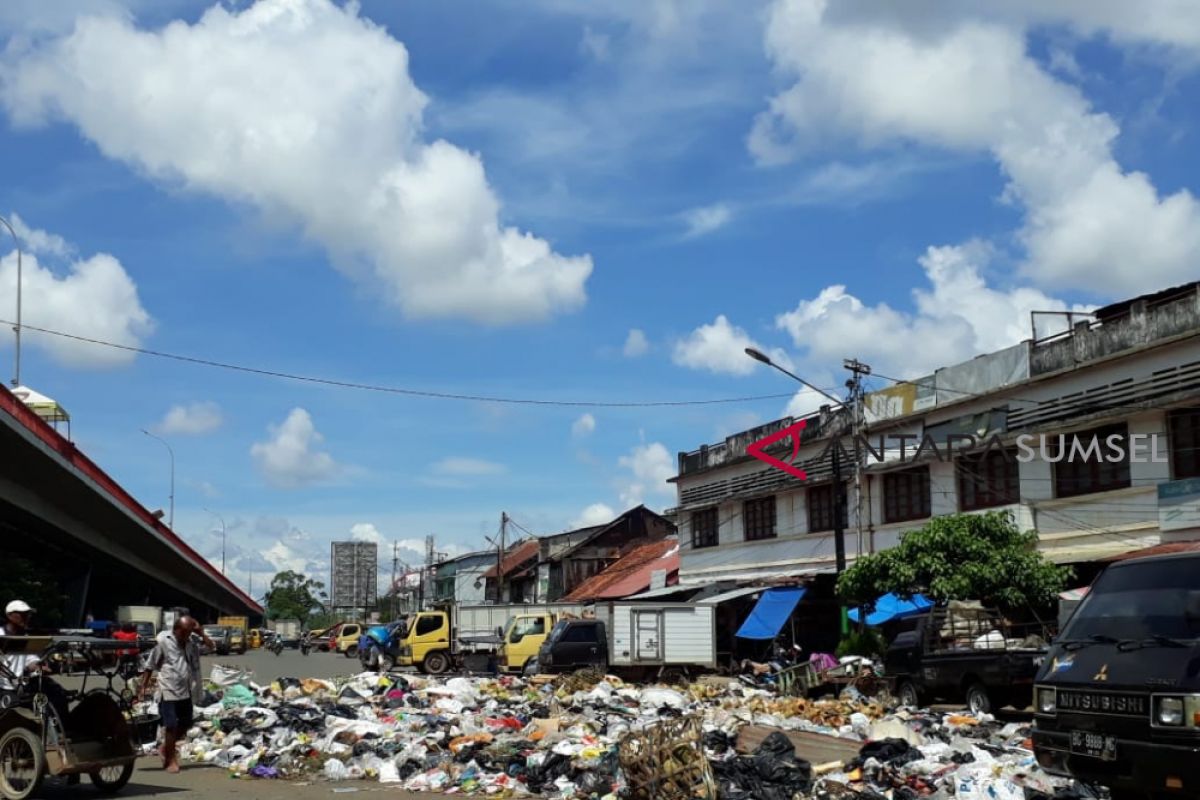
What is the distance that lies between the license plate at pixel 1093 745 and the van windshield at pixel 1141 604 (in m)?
0.79

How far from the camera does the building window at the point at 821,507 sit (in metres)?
37.5

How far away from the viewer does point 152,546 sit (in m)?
63.0

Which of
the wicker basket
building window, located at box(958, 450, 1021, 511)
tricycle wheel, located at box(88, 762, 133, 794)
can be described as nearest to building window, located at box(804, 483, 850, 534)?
building window, located at box(958, 450, 1021, 511)

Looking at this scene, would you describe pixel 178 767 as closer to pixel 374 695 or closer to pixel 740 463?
pixel 374 695

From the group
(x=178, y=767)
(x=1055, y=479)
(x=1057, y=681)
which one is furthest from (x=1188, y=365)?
(x=178, y=767)

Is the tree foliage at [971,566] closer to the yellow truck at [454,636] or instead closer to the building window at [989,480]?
the building window at [989,480]

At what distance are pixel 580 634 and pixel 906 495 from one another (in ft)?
32.2

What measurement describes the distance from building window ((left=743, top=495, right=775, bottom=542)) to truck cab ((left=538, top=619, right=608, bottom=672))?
1092cm

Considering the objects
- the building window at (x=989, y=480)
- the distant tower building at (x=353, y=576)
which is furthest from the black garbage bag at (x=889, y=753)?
the distant tower building at (x=353, y=576)

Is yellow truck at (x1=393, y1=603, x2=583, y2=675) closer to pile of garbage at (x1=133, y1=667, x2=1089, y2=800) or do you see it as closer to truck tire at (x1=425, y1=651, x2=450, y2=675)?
truck tire at (x1=425, y1=651, x2=450, y2=675)

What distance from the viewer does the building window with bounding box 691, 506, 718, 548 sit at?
4559 cm

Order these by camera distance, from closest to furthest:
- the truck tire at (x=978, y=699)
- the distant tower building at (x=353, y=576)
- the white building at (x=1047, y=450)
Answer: the truck tire at (x=978, y=699) → the white building at (x=1047, y=450) → the distant tower building at (x=353, y=576)

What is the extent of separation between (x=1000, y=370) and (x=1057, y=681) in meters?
22.3

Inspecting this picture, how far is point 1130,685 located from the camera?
26.8ft
